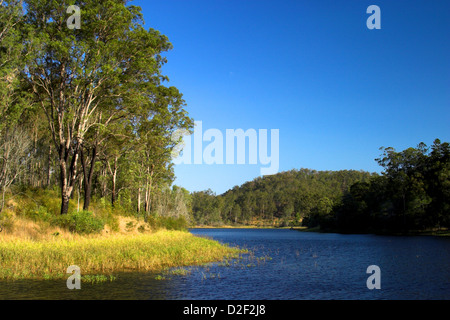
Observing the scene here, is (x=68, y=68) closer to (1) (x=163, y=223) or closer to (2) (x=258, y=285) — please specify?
(2) (x=258, y=285)

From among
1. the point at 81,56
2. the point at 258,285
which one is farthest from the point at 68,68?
the point at 258,285

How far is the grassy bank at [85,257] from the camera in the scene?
19.9 meters

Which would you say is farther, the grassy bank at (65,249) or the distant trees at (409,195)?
the distant trees at (409,195)

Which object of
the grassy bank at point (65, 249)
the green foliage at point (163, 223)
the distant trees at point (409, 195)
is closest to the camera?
the grassy bank at point (65, 249)

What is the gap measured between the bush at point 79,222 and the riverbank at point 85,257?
112cm

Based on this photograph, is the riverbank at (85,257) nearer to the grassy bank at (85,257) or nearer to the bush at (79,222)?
the grassy bank at (85,257)

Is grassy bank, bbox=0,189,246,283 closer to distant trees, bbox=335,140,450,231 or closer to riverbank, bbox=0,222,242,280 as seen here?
riverbank, bbox=0,222,242,280

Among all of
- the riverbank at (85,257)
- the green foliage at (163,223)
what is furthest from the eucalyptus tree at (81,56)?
the green foliage at (163,223)

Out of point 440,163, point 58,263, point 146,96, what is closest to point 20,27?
point 146,96

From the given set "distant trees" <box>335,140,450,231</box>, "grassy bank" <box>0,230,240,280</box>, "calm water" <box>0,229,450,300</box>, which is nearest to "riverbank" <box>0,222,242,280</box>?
"grassy bank" <box>0,230,240,280</box>

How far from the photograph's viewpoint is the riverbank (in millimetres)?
19938

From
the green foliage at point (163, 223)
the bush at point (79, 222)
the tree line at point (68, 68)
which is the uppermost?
the tree line at point (68, 68)

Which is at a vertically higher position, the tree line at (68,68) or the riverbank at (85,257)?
the tree line at (68,68)
